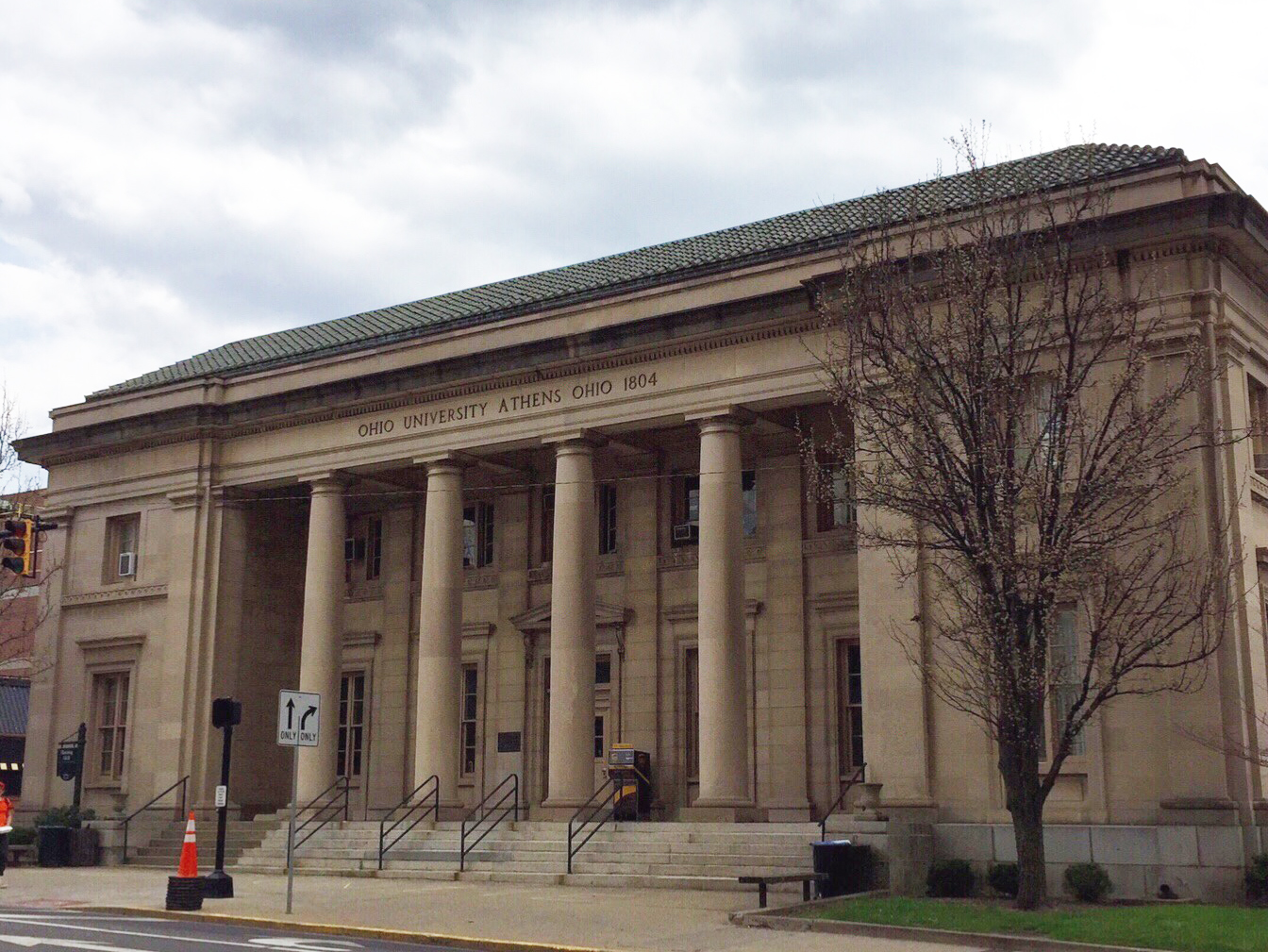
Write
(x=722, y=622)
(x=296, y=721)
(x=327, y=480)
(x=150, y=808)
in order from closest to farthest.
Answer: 1. (x=296, y=721)
2. (x=722, y=622)
3. (x=150, y=808)
4. (x=327, y=480)

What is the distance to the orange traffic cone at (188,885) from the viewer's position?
19703mm

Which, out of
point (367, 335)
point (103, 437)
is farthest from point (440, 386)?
point (103, 437)

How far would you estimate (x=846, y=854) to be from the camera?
70.6ft

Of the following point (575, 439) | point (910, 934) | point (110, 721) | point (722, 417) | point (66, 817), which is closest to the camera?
point (910, 934)

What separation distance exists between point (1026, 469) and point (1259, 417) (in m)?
8.89

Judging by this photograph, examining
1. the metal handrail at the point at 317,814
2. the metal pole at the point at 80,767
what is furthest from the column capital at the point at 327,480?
the metal pole at the point at 80,767

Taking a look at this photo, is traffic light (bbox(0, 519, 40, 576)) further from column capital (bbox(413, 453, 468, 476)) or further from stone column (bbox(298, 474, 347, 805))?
column capital (bbox(413, 453, 468, 476))

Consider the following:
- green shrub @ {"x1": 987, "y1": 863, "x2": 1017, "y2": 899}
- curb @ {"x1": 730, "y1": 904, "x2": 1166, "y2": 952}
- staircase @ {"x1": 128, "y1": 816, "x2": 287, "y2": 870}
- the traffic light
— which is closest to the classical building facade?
green shrub @ {"x1": 987, "y1": 863, "x2": 1017, "y2": 899}

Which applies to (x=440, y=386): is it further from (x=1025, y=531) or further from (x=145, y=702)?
(x=1025, y=531)

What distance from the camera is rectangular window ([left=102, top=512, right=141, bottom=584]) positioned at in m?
36.9

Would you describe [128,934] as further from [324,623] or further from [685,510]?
[685,510]

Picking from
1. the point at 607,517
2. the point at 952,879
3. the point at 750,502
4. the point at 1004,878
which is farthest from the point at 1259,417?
the point at 607,517

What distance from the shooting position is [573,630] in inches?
1140

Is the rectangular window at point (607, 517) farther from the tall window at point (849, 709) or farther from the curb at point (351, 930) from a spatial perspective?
the curb at point (351, 930)
